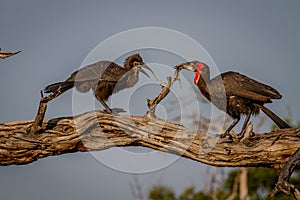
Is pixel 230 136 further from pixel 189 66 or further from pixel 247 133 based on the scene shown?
pixel 189 66

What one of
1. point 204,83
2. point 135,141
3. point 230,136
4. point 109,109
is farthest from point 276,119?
point 109,109

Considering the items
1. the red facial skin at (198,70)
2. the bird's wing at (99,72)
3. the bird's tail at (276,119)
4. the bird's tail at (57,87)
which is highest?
the red facial skin at (198,70)

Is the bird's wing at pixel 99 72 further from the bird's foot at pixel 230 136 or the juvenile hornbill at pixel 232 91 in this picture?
the bird's foot at pixel 230 136

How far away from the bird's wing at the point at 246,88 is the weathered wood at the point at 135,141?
757 mm

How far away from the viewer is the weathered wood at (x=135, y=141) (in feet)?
20.7

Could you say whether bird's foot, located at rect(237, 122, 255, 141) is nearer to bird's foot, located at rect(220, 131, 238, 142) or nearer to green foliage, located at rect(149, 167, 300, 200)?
bird's foot, located at rect(220, 131, 238, 142)

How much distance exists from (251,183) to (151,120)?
14020mm

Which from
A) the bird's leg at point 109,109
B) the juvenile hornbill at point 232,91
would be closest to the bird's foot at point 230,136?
the juvenile hornbill at point 232,91

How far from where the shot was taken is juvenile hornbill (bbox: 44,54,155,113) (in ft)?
25.6

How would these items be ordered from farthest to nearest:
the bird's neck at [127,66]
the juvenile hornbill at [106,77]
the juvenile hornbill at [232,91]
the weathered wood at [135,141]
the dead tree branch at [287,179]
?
the bird's neck at [127,66] < the juvenile hornbill at [106,77] < the juvenile hornbill at [232,91] < the weathered wood at [135,141] < the dead tree branch at [287,179]

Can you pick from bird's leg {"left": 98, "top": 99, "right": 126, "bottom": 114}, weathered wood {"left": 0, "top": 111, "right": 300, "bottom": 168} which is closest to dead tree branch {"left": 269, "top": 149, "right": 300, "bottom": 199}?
weathered wood {"left": 0, "top": 111, "right": 300, "bottom": 168}

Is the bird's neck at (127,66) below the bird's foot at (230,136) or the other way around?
the other way around

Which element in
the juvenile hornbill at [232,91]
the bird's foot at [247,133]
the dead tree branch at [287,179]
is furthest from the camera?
the juvenile hornbill at [232,91]

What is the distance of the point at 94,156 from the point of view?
669cm
